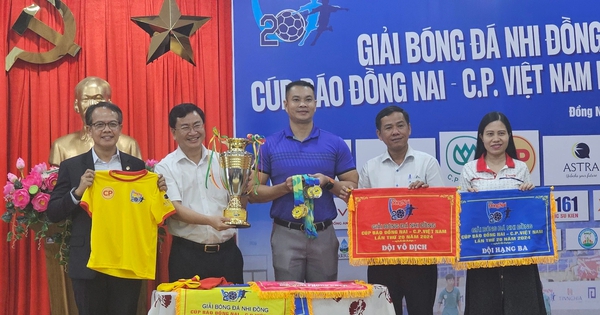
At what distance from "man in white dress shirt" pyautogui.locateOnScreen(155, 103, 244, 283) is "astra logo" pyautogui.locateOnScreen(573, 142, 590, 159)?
277cm

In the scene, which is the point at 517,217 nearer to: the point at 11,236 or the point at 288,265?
the point at 288,265

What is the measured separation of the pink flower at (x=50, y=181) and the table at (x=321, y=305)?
1311 millimetres

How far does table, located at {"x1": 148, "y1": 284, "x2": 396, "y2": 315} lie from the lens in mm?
3141

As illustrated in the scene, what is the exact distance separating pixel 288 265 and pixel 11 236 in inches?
76.7

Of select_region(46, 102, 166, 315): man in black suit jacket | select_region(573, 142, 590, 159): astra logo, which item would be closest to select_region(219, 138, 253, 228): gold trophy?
select_region(46, 102, 166, 315): man in black suit jacket

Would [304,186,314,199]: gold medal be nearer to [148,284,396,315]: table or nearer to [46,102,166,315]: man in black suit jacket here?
[148,284,396,315]: table

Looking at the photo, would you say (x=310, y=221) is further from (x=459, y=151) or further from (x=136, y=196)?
(x=459, y=151)

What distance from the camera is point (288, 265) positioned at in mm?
3812

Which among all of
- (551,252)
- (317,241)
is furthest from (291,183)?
(551,252)

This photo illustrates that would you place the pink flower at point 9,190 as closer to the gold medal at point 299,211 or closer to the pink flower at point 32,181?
the pink flower at point 32,181

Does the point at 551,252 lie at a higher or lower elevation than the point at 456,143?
lower

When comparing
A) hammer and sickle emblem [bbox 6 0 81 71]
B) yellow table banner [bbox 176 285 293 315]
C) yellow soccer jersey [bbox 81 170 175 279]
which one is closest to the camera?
yellow table banner [bbox 176 285 293 315]

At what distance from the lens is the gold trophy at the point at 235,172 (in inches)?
140

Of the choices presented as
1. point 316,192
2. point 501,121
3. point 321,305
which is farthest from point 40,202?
point 501,121
